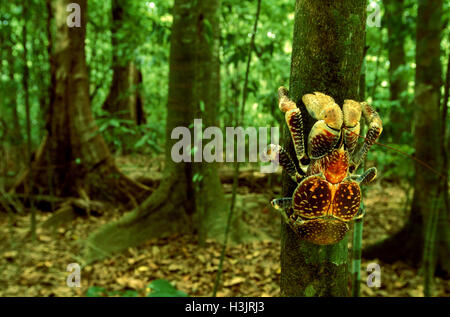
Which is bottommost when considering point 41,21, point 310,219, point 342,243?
point 342,243

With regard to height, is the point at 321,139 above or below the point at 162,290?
above

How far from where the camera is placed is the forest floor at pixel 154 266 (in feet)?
13.4

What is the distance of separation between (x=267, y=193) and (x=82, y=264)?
3.62 metres

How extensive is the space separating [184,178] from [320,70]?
165 inches

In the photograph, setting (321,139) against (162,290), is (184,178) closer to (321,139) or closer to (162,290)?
(162,290)

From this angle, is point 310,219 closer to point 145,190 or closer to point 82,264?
point 82,264

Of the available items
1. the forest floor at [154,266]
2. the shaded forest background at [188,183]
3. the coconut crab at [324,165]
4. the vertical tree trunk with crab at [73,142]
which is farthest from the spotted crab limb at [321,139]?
the vertical tree trunk with crab at [73,142]

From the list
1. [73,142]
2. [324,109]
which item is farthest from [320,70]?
[73,142]

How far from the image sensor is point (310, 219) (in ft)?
3.83

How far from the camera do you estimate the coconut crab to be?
3.68 ft

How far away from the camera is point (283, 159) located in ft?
3.89

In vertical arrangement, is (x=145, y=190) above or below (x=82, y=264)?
above

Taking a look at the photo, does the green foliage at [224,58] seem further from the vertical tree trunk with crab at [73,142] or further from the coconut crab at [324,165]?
the coconut crab at [324,165]

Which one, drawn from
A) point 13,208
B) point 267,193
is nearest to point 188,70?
point 267,193
